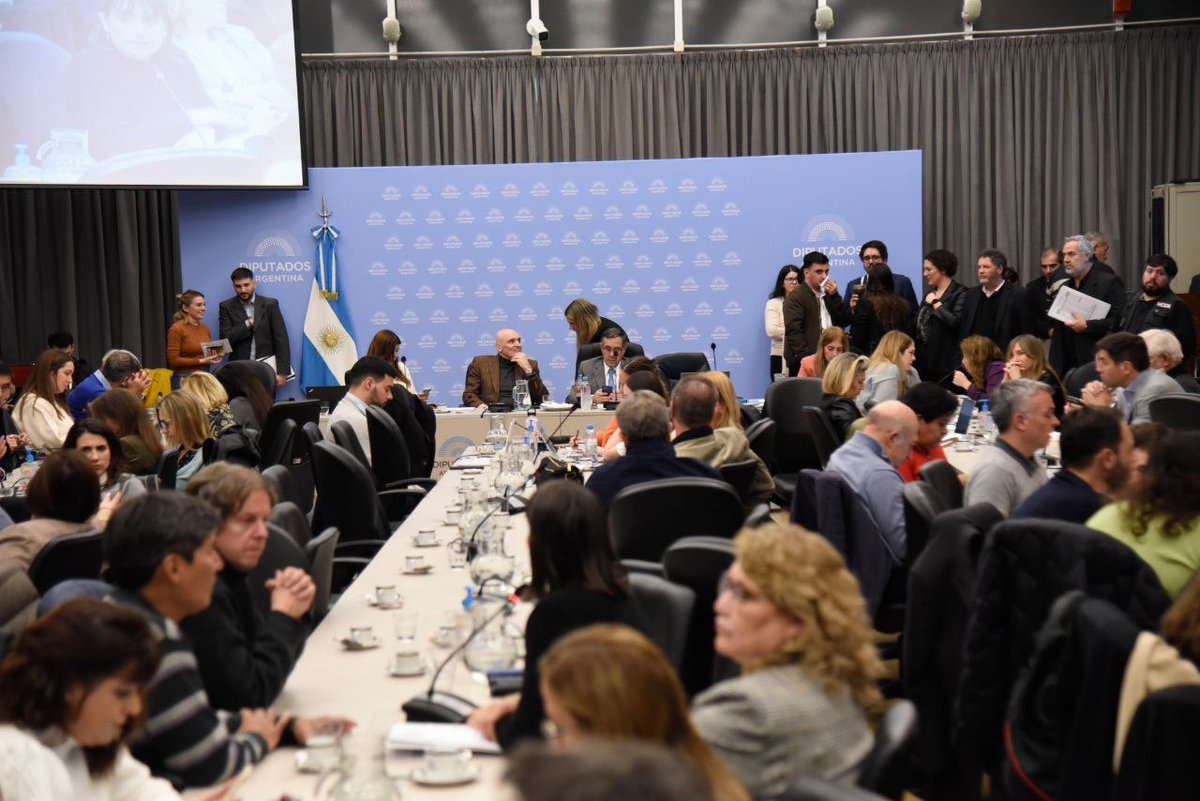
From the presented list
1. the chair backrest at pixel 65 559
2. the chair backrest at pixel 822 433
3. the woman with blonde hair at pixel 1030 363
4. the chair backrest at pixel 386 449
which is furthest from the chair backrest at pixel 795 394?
the chair backrest at pixel 65 559

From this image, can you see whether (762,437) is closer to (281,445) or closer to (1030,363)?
(1030,363)

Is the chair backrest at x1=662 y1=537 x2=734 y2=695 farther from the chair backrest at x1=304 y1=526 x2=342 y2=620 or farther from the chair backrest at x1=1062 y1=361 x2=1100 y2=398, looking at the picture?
the chair backrest at x1=1062 y1=361 x2=1100 y2=398

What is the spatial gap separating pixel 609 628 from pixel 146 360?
13.7 m

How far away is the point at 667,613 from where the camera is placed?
3211 millimetres

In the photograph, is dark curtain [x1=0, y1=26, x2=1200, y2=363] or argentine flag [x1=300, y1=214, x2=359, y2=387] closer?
argentine flag [x1=300, y1=214, x2=359, y2=387]

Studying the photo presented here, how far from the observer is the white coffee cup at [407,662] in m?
3.31

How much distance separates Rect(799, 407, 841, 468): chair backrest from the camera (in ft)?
23.0

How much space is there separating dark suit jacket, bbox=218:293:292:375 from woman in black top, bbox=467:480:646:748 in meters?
9.40

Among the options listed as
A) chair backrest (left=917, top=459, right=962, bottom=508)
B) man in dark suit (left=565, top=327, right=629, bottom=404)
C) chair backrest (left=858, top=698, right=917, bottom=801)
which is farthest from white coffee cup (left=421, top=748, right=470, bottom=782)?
man in dark suit (left=565, top=327, right=629, bottom=404)

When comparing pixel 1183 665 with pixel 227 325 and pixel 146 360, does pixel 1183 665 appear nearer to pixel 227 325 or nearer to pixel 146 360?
pixel 227 325

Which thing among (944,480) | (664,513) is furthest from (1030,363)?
(664,513)

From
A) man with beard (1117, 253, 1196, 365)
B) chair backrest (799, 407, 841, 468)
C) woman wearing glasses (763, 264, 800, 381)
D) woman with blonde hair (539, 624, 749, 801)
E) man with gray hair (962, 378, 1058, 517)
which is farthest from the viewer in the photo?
woman wearing glasses (763, 264, 800, 381)

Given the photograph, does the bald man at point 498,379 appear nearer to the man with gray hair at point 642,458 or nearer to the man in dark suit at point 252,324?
the man in dark suit at point 252,324

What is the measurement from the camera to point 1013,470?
4.75 meters
